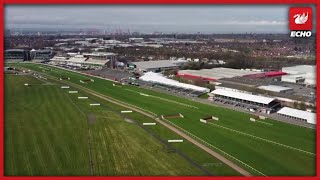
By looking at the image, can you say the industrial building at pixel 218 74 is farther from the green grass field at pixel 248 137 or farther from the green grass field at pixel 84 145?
the green grass field at pixel 84 145

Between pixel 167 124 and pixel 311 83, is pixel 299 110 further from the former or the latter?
pixel 311 83

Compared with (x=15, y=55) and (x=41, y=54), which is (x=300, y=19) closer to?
(x=15, y=55)

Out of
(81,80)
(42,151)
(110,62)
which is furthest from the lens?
(110,62)

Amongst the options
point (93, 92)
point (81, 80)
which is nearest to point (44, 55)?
point (81, 80)

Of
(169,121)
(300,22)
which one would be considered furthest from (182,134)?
(300,22)

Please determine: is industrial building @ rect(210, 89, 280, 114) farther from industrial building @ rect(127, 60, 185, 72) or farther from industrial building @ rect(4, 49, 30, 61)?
industrial building @ rect(4, 49, 30, 61)

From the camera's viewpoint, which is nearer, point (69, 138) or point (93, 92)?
point (69, 138)

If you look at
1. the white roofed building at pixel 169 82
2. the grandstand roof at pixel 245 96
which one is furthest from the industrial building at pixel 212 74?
the grandstand roof at pixel 245 96

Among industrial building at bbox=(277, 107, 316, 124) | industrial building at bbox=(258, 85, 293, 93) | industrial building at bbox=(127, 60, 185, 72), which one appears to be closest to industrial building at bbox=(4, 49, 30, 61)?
industrial building at bbox=(127, 60, 185, 72)
